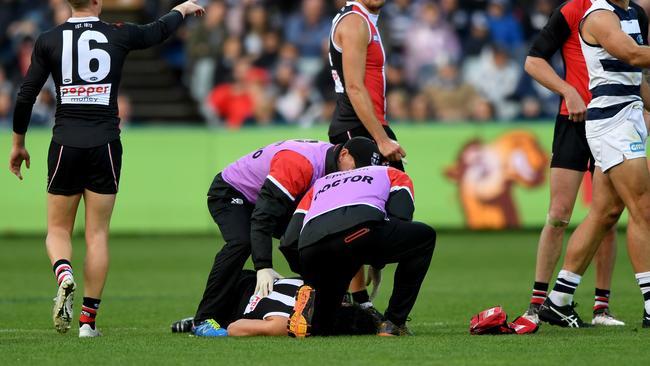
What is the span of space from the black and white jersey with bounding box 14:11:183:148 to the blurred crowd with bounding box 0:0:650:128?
11.6m

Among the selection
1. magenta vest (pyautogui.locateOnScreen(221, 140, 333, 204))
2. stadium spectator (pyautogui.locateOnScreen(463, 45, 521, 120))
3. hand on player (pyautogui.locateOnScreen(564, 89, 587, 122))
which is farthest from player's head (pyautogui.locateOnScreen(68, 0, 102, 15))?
stadium spectator (pyautogui.locateOnScreen(463, 45, 521, 120))

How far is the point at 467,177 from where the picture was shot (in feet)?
60.3

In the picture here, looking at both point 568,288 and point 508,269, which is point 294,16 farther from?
point 568,288

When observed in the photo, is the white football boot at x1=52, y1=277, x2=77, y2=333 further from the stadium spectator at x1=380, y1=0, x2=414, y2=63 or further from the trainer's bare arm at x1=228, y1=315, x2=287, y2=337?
the stadium spectator at x1=380, y1=0, x2=414, y2=63

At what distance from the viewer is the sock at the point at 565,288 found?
8.69m

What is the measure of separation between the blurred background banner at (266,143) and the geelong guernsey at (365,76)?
30.8 ft

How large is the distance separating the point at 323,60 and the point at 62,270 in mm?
13943

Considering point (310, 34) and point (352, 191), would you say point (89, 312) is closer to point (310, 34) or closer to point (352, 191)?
point (352, 191)

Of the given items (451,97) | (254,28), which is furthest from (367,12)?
(254,28)

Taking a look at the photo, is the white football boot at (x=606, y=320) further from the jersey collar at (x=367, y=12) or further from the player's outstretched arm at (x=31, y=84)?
the player's outstretched arm at (x=31, y=84)

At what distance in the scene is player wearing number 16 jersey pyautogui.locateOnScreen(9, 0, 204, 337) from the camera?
333 inches

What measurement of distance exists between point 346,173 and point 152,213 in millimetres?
11215

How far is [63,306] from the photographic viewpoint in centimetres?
802

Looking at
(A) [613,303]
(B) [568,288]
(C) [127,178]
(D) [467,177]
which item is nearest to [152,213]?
(C) [127,178]
